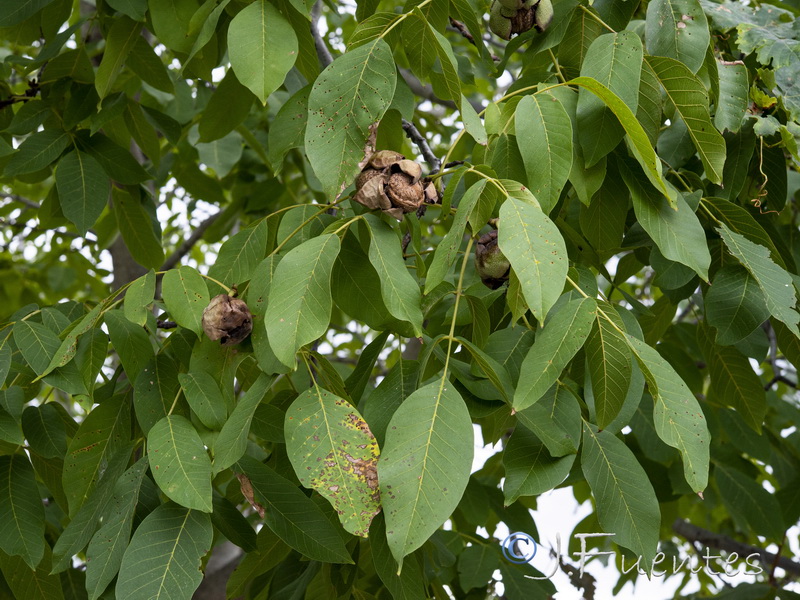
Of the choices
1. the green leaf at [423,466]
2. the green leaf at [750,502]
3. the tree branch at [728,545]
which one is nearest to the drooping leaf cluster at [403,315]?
the green leaf at [423,466]

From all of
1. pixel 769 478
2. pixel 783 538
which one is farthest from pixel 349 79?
pixel 769 478

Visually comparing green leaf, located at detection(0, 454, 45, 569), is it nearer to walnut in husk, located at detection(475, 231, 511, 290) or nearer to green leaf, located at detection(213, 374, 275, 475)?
green leaf, located at detection(213, 374, 275, 475)

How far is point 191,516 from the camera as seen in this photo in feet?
3.59

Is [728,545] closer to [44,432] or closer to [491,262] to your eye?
[491,262]

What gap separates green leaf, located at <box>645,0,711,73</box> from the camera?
123 cm

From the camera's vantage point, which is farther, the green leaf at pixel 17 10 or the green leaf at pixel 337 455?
the green leaf at pixel 17 10

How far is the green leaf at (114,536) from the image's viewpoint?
1.06 metres

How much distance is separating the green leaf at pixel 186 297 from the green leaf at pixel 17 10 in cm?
79

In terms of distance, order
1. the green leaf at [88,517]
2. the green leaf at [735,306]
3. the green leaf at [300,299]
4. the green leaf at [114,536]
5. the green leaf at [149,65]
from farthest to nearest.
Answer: the green leaf at [149,65] → the green leaf at [735,306] → the green leaf at [88,517] → the green leaf at [114,536] → the green leaf at [300,299]

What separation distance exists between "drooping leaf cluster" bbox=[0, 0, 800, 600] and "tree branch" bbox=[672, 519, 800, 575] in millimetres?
878

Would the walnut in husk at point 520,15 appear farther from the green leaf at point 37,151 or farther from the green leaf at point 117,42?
the green leaf at point 37,151

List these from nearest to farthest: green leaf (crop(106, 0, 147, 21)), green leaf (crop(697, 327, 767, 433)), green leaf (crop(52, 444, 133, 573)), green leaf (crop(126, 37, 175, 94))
Result: 1. green leaf (crop(52, 444, 133, 573))
2. green leaf (crop(106, 0, 147, 21))
3. green leaf (crop(697, 327, 767, 433))
4. green leaf (crop(126, 37, 175, 94))

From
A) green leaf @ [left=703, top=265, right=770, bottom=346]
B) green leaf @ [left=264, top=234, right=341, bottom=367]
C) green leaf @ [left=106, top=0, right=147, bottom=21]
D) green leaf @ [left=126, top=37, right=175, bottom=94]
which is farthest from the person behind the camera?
green leaf @ [left=126, top=37, right=175, bottom=94]

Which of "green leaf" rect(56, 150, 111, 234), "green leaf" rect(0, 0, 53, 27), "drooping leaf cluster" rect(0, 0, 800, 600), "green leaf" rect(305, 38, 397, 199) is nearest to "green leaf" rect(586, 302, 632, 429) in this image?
"drooping leaf cluster" rect(0, 0, 800, 600)
